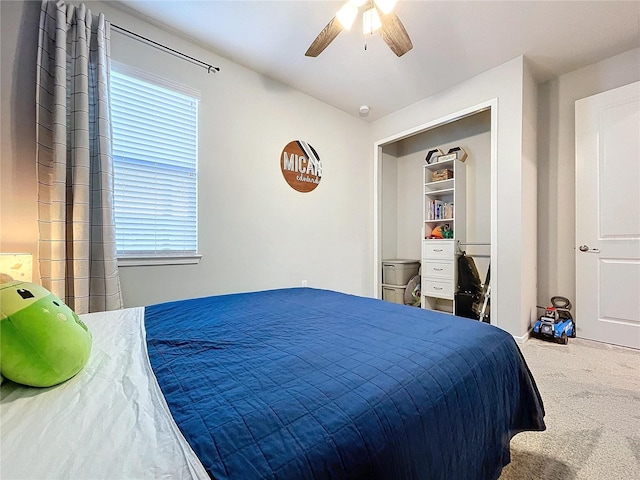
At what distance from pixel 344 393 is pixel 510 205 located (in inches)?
114

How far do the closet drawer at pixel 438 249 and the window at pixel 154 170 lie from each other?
112 inches

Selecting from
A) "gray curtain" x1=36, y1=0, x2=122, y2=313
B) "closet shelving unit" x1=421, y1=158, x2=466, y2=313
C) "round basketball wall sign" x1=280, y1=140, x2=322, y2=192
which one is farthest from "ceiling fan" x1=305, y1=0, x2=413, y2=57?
"closet shelving unit" x1=421, y1=158, x2=466, y2=313

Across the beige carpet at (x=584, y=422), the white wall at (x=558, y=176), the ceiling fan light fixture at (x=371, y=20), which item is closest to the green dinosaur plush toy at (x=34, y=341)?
the beige carpet at (x=584, y=422)

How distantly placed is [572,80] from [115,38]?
435 cm

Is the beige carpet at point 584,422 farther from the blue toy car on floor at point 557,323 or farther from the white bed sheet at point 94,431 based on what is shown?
the white bed sheet at point 94,431

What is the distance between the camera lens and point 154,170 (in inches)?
95.9

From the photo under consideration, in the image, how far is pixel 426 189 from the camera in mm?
3939

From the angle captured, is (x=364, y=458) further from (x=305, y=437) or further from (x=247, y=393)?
(x=247, y=393)

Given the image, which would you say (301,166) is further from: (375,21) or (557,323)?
(557,323)

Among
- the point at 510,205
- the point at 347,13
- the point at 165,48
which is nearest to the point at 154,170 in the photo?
the point at 165,48

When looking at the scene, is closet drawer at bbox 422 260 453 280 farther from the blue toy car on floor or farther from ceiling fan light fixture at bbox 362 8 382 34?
ceiling fan light fixture at bbox 362 8 382 34

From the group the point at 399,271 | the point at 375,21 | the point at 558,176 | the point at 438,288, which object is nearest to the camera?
the point at 375,21

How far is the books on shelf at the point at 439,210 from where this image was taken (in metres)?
3.81

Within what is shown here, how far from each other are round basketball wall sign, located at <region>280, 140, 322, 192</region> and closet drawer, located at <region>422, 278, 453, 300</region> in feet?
6.47
